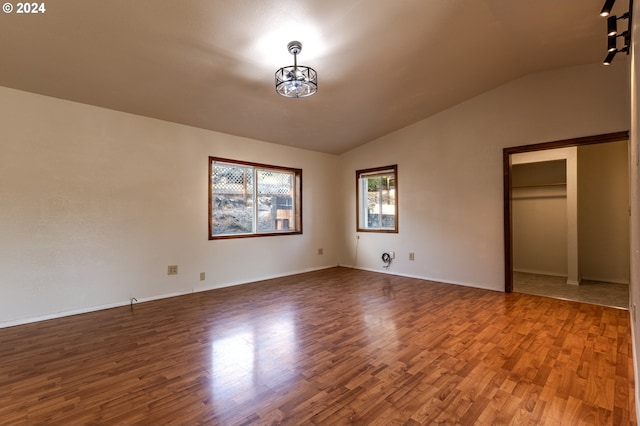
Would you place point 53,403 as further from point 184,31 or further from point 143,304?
point 184,31

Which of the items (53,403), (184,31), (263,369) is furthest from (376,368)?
(184,31)

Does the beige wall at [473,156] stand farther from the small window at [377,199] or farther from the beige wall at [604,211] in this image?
the beige wall at [604,211]

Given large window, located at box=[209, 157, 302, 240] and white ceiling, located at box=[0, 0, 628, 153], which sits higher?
white ceiling, located at box=[0, 0, 628, 153]

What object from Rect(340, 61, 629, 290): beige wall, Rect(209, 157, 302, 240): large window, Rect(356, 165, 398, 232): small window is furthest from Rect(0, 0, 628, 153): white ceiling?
Rect(356, 165, 398, 232): small window

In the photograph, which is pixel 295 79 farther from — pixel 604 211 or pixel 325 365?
pixel 604 211

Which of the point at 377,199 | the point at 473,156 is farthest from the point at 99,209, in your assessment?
the point at 473,156

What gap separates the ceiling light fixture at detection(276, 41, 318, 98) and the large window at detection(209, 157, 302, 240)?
2290 millimetres

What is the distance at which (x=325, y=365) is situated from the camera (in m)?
2.22

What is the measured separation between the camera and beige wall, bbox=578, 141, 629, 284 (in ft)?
15.0

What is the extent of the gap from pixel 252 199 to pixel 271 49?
110 inches

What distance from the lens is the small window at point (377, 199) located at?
18.3 ft

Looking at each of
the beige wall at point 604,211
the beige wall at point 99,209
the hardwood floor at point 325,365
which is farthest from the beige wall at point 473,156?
the beige wall at point 99,209

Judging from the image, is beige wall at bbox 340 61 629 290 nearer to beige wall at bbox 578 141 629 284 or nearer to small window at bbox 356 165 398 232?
small window at bbox 356 165 398 232

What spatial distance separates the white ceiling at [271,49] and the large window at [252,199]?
3.11 ft
